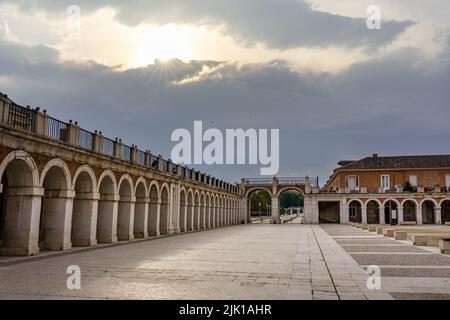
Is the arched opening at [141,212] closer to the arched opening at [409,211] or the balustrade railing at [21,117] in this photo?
the balustrade railing at [21,117]

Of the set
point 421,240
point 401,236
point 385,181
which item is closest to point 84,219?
point 421,240

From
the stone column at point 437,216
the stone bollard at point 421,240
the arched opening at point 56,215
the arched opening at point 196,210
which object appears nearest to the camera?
the arched opening at point 56,215

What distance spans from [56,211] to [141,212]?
9.03 metres

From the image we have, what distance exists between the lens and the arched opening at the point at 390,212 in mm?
54366

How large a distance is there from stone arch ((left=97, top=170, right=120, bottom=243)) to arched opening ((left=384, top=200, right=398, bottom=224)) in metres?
43.2

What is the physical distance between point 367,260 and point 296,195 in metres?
174

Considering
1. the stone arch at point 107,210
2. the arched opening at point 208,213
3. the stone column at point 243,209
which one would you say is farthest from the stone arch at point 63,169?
the stone column at point 243,209

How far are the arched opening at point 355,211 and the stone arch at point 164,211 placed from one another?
38.2 metres

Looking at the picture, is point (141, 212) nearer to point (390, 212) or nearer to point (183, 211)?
point (183, 211)

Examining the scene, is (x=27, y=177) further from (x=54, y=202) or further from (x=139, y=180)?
(x=139, y=180)

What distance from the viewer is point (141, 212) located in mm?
25688
